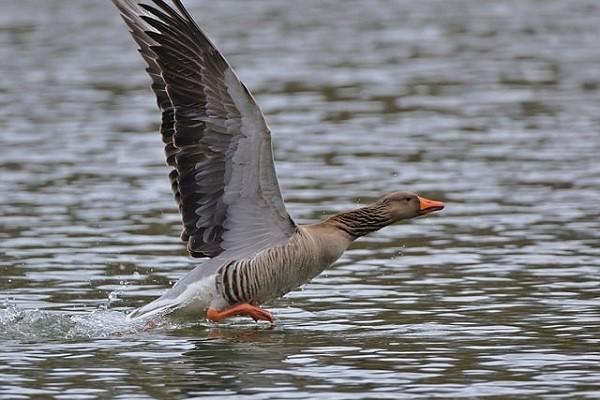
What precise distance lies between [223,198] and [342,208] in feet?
16.2

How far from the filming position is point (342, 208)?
16.2m

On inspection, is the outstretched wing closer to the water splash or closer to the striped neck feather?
the striped neck feather

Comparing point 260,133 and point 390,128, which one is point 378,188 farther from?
point 260,133

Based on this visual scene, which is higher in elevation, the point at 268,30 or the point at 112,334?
the point at 268,30

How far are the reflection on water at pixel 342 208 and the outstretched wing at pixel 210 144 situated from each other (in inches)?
29.5

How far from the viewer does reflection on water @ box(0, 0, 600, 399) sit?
989 cm

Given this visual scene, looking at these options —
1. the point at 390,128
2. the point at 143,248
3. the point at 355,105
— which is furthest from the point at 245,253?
the point at 355,105

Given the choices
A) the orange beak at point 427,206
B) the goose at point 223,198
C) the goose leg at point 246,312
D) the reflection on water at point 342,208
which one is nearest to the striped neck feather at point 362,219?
the goose at point 223,198

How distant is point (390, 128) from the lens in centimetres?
2181

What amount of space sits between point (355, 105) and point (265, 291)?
1278cm

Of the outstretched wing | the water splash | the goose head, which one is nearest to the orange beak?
the goose head

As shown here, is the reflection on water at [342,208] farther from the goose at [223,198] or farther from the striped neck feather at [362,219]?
the striped neck feather at [362,219]

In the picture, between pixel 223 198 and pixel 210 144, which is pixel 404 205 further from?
pixel 210 144

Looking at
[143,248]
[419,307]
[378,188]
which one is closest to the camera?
[419,307]
